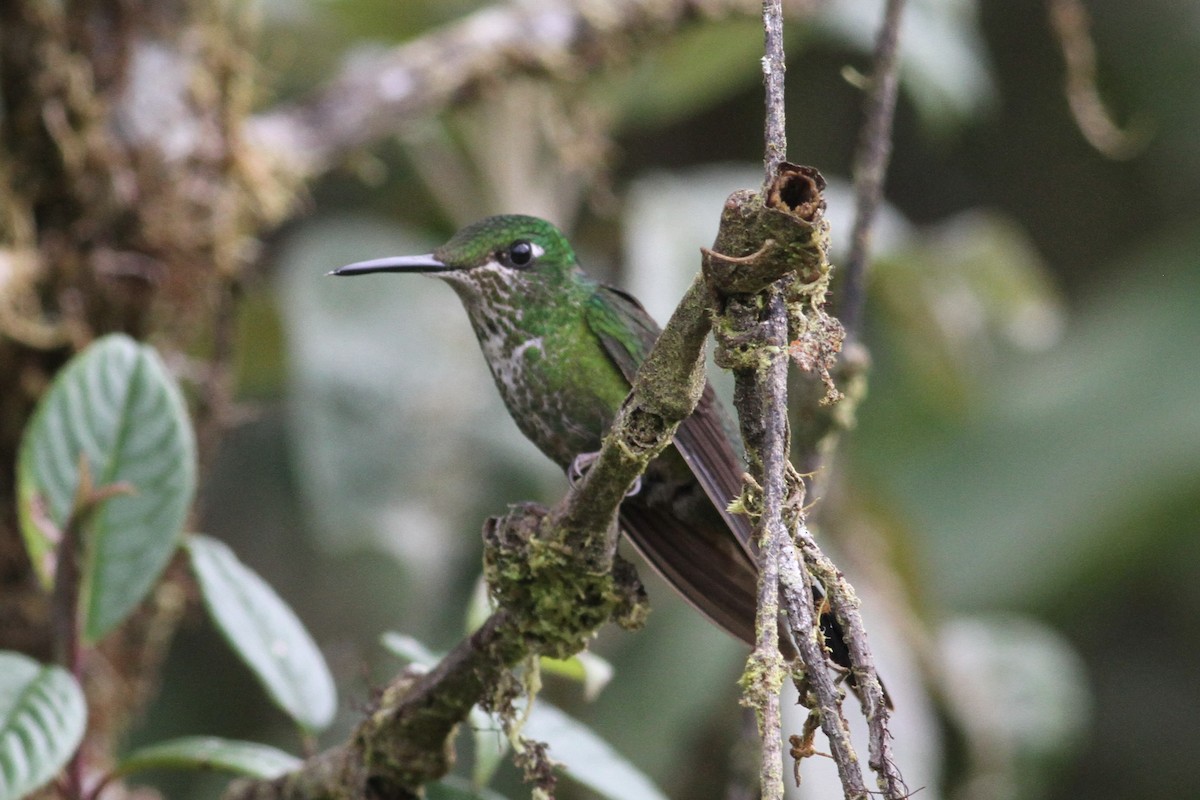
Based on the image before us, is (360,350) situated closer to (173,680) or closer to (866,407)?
(173,680)

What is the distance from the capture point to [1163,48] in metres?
6.39

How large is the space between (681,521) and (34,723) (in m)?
1.03

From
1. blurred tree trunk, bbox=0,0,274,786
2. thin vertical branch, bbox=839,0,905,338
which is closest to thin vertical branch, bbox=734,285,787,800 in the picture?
thin vertical branch, bbox=839,0,905,338

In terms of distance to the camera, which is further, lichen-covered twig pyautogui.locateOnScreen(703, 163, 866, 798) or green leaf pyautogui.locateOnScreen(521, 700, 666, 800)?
green leaf pyautogui.locateOnScreen(521, 700, 666, 800)

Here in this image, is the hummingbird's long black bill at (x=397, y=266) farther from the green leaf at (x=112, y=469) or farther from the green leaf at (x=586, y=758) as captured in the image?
the green leaf at (x=586, y=758)

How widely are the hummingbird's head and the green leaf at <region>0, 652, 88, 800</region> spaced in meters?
0.90

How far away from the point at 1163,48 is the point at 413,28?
3.75 meters

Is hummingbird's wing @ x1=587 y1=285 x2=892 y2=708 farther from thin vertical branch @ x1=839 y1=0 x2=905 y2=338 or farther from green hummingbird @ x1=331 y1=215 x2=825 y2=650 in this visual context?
thin vertical branch @ x1=839 y1=0 x2=905 y2=338

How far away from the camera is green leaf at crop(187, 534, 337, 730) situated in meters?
2.00

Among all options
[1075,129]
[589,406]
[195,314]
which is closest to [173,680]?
[195,314]

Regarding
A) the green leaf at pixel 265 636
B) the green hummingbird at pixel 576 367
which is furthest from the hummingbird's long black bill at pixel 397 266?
the green leaf at pixel 265 636

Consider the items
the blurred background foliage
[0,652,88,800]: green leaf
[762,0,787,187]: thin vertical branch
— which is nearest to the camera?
[762,0,787,187]: thin vertical branch

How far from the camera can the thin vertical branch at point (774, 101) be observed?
1.10 meters

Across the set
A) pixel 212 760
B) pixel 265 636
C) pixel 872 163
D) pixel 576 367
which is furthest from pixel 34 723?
pixel 872 163
